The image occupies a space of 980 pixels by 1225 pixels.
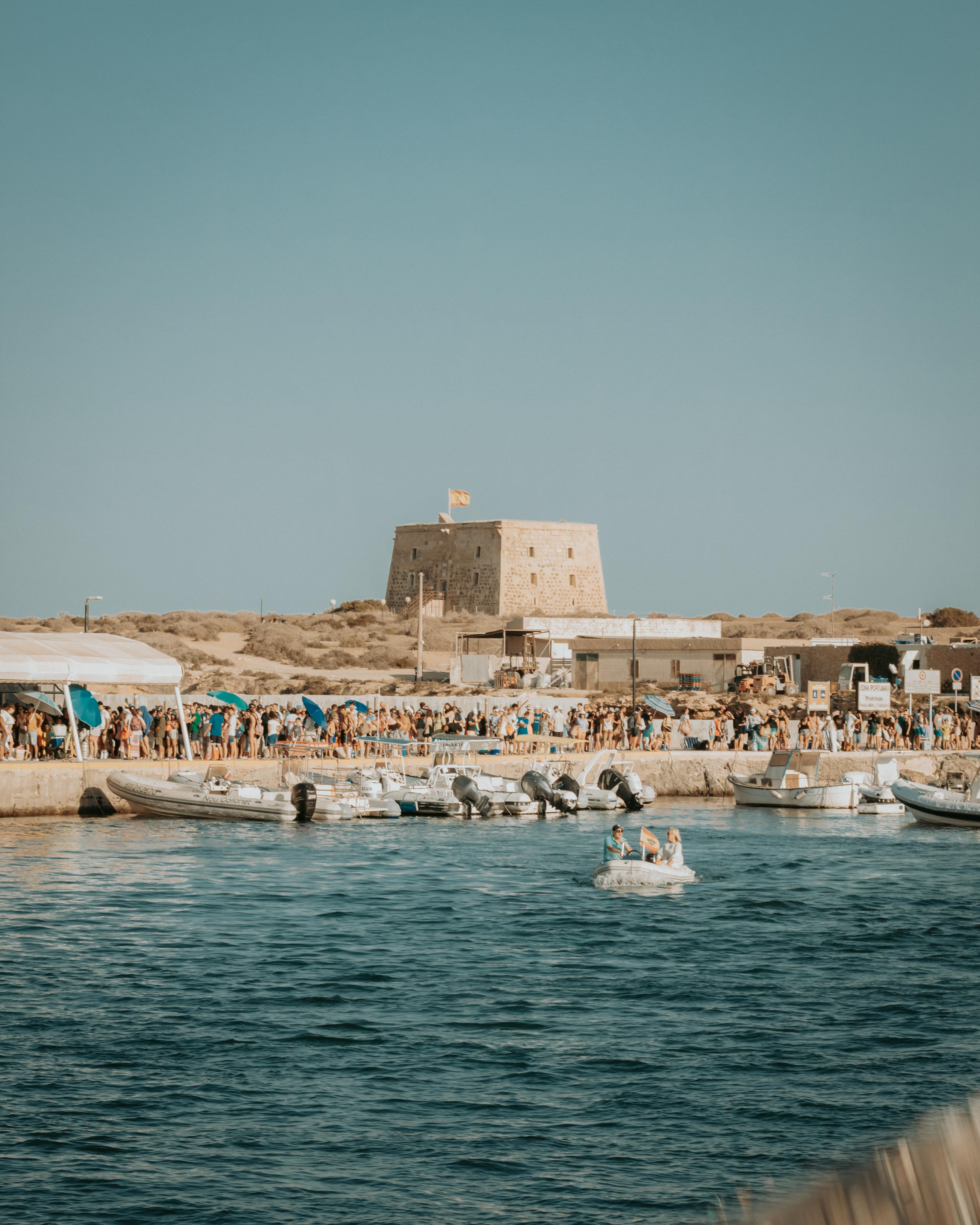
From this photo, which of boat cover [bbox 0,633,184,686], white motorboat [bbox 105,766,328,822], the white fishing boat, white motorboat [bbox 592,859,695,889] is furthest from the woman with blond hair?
boat cover [bbox 0,633,184,686]

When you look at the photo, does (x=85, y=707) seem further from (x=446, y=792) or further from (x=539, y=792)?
(x=539, y=792)

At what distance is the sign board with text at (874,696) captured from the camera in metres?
44.2

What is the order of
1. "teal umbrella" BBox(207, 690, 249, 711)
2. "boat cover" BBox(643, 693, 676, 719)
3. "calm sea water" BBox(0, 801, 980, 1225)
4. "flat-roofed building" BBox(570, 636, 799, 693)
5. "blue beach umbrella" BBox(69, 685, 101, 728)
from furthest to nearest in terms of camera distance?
"flat-roofed building" BBox(570, 636, 799, 693) → "boat cover" BBox(643, 693, 676, 719) → "teal umbrella" BBox(207, 690, 249, 711) → "blue beach umbrella" BBox(69, 685, 101, 728) → "calm sea water" BBox(0, 801, 980, 1225)

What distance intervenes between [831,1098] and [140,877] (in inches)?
577

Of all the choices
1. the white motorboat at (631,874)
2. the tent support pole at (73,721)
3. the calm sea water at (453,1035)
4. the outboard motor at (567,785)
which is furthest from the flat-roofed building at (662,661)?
the white motorboat at (631,874)

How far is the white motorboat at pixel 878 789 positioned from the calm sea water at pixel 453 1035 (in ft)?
40.8

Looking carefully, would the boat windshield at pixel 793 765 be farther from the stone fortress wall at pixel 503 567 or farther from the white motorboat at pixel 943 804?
the stone fortress wall at pixel 503 567

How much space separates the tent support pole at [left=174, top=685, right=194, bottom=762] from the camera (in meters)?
32.4

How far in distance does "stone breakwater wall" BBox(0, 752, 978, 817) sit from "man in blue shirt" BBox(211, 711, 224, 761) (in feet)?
3.77

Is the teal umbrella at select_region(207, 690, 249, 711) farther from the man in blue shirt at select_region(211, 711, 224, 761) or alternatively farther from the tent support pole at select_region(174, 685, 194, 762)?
the tent support pole at select_region(174, 685, 194, 762)

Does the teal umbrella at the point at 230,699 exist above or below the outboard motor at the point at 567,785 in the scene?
above

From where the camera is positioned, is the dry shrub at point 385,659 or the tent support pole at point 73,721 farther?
the dry shrub at point 385,659

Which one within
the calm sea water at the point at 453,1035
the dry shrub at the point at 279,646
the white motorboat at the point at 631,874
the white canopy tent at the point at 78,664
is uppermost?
the dry shrub at the point at 279,646

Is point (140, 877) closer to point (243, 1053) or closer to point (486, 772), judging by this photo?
point (243, 1053)
